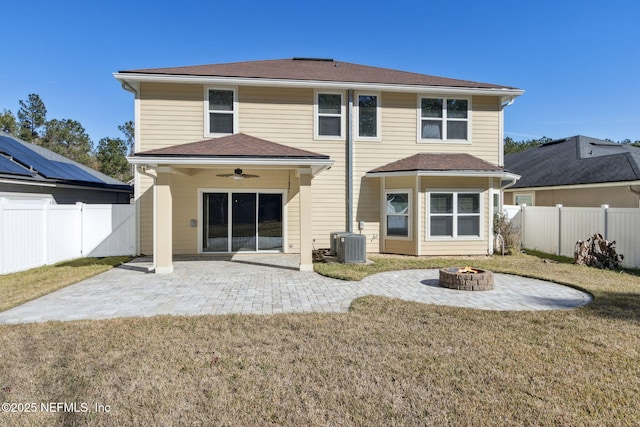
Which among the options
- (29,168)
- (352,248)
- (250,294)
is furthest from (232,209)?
(29,168)

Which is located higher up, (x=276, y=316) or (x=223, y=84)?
(x=223, y=84)

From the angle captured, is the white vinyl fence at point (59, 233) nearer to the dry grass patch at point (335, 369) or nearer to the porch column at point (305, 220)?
the dry grass patch at point (335, 369)

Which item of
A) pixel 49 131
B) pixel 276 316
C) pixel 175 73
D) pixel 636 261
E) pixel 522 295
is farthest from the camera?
pixel 49 131

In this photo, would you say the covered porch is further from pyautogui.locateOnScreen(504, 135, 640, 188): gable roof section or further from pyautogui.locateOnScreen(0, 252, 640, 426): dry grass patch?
pyautogui.locateOnScreen(504, 135, 640, 188): gable roof section

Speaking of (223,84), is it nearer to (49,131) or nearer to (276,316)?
(276,316)

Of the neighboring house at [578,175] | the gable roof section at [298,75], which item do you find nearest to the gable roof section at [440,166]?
the gable roof section at [298,75]

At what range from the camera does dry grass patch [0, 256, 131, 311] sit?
6.42 meters

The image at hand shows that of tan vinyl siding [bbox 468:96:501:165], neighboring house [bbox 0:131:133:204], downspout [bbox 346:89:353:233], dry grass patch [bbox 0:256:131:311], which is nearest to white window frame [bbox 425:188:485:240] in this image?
tan vinyl siding [bbox 468:96:501:165]

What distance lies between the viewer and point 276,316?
17.4 feet

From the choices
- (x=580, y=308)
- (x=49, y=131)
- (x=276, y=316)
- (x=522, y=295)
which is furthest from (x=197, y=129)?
(x=49, y=131)

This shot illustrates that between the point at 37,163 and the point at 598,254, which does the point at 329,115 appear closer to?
the point at 598,254

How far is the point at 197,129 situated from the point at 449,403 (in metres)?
11.2

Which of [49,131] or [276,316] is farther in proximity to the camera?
[49,131]

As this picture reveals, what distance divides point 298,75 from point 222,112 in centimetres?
315
